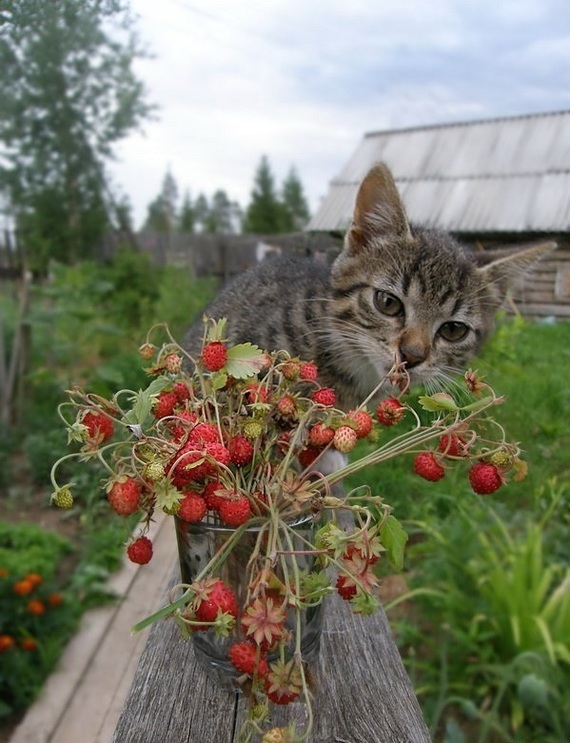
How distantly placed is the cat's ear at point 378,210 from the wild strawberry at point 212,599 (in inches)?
28.7

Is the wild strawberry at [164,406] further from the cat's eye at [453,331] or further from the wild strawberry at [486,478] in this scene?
the cat's eye at [453,331]

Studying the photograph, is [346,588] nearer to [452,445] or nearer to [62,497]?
[452,445]

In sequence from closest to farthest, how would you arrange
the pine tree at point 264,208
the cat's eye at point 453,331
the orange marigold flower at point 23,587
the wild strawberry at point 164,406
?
the wild strawberry at point 164,406
the cat's eye at point 453,331
the pine tree at point 264,208
the orange marigold flower at point 23,587

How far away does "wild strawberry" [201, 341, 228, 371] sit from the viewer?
0.78 metres

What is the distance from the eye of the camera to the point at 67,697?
1.95m

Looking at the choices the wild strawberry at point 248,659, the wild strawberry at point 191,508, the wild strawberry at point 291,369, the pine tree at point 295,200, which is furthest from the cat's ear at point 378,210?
the wild strawberry at point 248,659

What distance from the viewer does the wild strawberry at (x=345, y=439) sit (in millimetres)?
726

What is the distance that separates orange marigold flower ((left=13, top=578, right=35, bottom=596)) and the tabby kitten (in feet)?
4.05

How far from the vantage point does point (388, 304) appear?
1.21 metres

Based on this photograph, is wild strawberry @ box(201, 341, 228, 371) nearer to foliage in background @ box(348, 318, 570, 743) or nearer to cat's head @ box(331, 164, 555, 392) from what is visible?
cat's head @ box(331, 164, 555, 392)

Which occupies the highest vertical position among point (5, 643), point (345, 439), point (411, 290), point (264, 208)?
point (264, 208)

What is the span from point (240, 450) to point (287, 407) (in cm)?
8

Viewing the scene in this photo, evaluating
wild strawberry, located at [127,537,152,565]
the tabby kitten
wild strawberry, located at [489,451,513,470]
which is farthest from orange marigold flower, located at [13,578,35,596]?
wild strawberry, located at [489,451,513,470]

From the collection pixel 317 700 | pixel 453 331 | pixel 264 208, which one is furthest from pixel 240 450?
pixel 264 208
